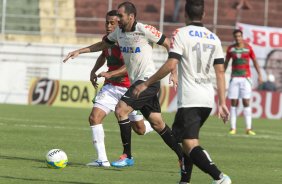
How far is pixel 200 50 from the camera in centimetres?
958

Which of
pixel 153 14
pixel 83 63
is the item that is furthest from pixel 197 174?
pixel 153 14

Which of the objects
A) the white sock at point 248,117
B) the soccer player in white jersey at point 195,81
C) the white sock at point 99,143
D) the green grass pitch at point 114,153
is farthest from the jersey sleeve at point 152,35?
the white sock at point 248,117

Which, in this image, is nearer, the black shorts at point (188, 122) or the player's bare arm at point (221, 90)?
the player's bare arm at point (221, 90)

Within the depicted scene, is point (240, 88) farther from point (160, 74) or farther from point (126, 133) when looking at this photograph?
point (160, 74)

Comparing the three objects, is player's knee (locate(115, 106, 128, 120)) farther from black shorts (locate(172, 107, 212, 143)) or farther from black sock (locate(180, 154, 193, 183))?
black shorts (locate(172, 107, 212, 143))

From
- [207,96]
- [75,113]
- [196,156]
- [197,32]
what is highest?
[197,32]

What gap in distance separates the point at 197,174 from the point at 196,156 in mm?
2471

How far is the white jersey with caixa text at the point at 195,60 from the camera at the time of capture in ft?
31.2

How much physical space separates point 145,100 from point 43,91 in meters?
19.9

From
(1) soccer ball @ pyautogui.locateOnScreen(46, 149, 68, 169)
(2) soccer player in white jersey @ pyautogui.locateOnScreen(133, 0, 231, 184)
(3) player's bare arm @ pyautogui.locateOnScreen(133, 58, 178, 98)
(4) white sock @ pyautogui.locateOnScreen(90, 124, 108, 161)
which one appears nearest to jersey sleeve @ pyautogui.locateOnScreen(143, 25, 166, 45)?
(4) white sock @ pyautogui.locateOnScreen(90, 124, 108, 161)

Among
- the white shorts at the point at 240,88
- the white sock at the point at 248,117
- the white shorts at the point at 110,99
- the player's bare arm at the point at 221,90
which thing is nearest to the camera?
the player's bare arm at the point at 221,90

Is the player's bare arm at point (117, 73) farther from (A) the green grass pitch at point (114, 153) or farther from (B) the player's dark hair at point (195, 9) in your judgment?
(B) the player's dark hair at point (195, 9)

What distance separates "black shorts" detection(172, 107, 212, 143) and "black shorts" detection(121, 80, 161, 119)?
2.48 meters

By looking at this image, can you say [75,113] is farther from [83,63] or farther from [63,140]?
[63,140]
